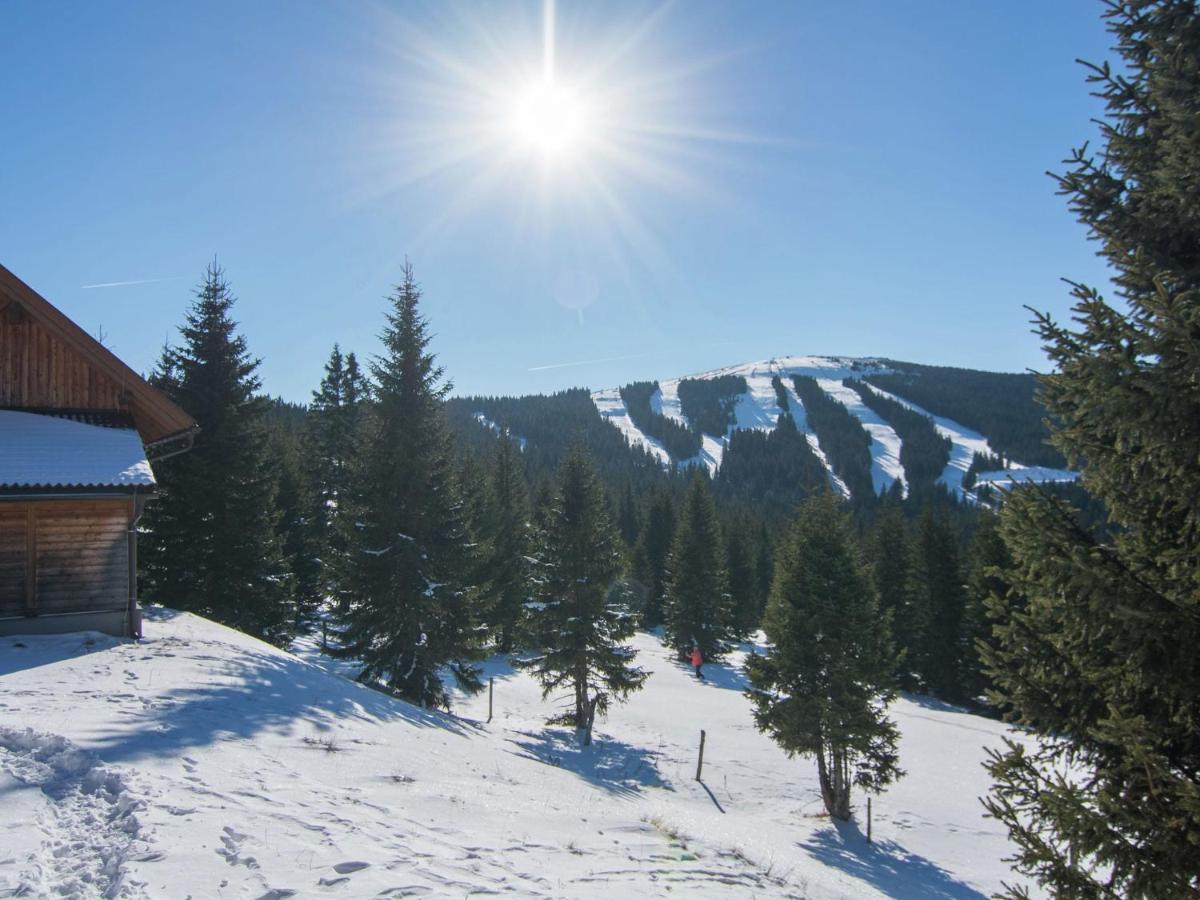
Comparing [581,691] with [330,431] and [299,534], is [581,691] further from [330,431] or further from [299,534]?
[330,431]

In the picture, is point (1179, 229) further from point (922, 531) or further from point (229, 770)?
point (922, 531)

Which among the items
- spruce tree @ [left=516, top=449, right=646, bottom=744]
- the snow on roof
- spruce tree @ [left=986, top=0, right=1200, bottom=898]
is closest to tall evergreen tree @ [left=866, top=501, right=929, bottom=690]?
spruce tree @ [left=516, top=449, right=646, bottom=744]

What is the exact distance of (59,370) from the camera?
15.3m

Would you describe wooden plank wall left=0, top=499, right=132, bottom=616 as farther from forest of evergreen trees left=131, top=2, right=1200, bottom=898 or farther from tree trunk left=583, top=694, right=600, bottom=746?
tree trunk left=583, top=694, right=600, bottom=746

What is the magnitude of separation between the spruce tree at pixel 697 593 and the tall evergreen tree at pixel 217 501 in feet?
88.9

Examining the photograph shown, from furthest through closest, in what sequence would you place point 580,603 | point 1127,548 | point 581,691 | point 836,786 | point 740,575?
1. point 740,575
2. point 580,603
3. point 581,691
4. point 836,786
5. point 1127,548

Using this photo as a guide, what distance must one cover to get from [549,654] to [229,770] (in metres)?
16.8

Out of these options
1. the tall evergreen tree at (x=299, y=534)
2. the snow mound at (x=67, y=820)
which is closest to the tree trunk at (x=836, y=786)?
the snow mound at (x=67, y=820)

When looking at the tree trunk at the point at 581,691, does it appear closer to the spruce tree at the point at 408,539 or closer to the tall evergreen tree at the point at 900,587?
the spruce tree at the point at 408,539

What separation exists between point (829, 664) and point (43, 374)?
20.8 meters

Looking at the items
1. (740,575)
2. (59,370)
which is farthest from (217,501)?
(740,575)

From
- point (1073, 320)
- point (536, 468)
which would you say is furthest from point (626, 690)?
point (536, 468)

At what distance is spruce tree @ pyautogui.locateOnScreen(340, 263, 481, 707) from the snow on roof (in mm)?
6487

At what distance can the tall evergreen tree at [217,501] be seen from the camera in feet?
66.3
